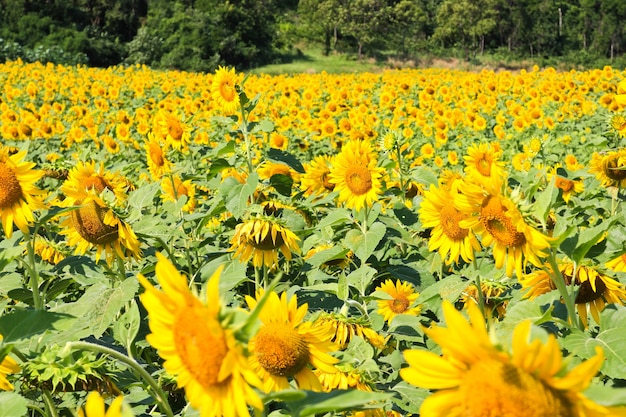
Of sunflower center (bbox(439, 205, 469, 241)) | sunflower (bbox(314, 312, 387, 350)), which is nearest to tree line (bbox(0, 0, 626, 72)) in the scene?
sunflower center (bbox(439, 205, 469, 241))

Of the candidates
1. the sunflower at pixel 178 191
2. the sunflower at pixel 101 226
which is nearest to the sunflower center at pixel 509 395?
the sunflower at pixel 101 226

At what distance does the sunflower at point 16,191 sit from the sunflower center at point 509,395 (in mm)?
1440

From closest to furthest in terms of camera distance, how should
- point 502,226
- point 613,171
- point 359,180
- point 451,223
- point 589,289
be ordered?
point 502,226 < point 589,289 < point 451,223 < point 359,180 < point 613,171

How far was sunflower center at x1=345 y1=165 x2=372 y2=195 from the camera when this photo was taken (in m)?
2.41

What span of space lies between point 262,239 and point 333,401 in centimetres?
115

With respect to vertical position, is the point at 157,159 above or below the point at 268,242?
below

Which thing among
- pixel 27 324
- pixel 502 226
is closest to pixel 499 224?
pixel 502 226

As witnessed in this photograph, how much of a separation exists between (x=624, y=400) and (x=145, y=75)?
1350cm

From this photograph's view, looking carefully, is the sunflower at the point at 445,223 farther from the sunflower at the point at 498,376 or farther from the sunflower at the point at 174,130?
the sunflower at the point at 174,130

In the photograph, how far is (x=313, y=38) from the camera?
1492 inches

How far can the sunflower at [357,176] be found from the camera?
94.3 inches

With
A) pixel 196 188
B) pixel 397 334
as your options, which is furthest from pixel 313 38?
pixel 397 334

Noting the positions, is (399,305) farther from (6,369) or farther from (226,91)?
(226,91)

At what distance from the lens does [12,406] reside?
3.08 feet
